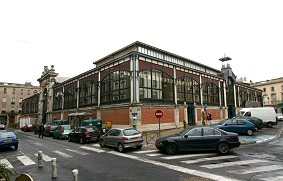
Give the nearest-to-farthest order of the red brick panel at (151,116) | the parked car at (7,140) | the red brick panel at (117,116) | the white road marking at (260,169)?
the white road marking at (260,169)
the parked car at (7,140)
the red brick panel at (151,116)
the red brick panel at (117,116)

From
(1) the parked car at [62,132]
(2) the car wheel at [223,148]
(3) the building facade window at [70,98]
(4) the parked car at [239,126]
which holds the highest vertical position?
(3) the building facade window at [70,98]

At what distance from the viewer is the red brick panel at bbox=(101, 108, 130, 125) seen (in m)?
24.3

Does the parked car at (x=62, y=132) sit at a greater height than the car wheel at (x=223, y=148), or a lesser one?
lesser

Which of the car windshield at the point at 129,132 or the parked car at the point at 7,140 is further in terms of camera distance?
the parked car at the point at 7,140

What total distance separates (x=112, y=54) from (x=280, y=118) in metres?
36.8

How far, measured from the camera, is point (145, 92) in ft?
83.5

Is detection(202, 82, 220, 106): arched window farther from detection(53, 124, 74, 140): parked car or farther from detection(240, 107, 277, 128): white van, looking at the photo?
detection(53, 124, 74, 140): parked car

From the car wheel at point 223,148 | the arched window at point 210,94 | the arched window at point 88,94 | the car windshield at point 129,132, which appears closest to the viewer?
the car wheel at point 223,148

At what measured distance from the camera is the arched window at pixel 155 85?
25.4 metres

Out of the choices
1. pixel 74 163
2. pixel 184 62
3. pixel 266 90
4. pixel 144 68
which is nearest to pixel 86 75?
pixel 144 68

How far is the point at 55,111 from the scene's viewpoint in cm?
4741

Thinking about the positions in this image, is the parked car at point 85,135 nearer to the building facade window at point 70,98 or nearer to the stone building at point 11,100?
the building facade window at point 70,98

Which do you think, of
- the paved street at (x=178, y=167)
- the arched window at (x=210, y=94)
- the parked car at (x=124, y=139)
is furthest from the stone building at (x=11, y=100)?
the paved street at (x=178, y=167)

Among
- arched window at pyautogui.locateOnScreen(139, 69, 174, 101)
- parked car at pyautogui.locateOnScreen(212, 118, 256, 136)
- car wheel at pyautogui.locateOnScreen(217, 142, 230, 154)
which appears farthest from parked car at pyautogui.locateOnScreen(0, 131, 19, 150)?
parked car at pyautogui.locateOnScreen(212, 118, 256, 136)
